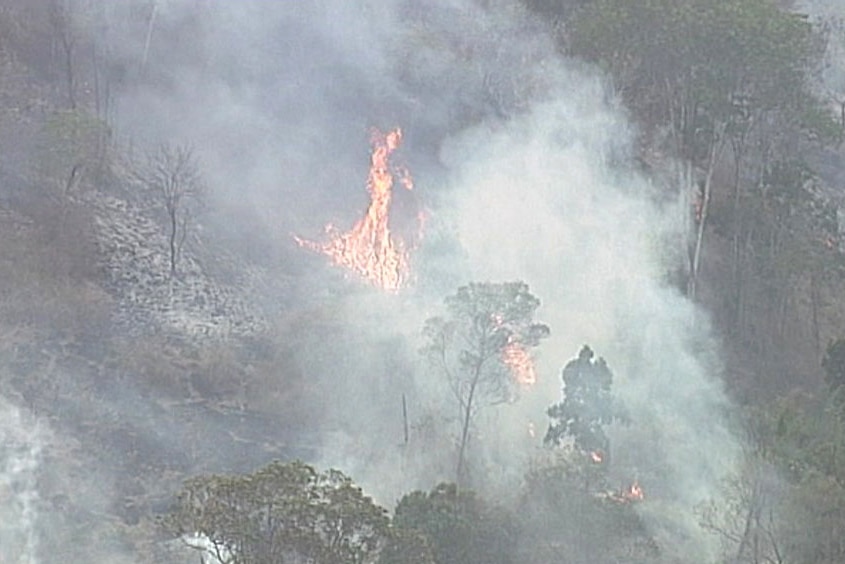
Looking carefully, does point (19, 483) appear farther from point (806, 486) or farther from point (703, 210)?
point (703, 210)

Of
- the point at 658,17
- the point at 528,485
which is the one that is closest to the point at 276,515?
the point at 528,485

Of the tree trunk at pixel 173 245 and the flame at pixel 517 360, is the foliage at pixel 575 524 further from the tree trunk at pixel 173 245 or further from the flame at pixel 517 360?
the tree trunk at pixel 173 245

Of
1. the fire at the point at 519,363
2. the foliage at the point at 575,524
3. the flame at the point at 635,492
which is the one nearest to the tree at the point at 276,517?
the foliage at the point at 575,524

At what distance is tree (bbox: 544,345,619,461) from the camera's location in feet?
89.8

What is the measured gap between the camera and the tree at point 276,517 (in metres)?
16.7

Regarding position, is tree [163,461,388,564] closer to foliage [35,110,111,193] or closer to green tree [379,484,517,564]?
green tree [379,484,517,564]

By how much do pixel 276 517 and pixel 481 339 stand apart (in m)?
11.7

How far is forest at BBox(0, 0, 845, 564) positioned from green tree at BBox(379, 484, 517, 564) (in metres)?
0.07

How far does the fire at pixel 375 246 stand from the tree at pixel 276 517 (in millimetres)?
19700

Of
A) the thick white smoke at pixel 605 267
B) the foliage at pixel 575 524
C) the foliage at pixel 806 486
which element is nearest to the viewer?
the foliage at pixel 806 486

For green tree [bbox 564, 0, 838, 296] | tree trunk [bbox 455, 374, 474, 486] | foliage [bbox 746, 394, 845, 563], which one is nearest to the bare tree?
green tree [bbox 564, 0, 838, 296]

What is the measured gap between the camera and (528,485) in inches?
1045

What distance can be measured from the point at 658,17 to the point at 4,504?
21552 mm

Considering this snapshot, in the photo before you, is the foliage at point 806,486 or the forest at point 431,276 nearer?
the foliage at point 806,486
